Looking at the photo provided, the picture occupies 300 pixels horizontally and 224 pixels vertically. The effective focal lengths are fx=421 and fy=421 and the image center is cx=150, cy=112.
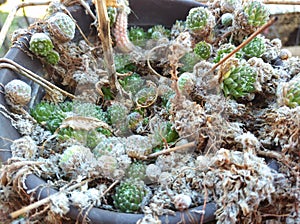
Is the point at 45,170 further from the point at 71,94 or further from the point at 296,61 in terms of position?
the point at 296,61

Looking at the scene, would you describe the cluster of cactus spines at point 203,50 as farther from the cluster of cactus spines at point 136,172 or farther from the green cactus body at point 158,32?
the cluster of cactus spines at point 136,172

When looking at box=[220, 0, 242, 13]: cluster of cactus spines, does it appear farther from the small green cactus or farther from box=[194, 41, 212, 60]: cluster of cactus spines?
the small green cactus

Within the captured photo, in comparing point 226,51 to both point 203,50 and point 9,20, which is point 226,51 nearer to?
point 203,50

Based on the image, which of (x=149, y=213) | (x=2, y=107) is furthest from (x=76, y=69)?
(x=149, y=213)

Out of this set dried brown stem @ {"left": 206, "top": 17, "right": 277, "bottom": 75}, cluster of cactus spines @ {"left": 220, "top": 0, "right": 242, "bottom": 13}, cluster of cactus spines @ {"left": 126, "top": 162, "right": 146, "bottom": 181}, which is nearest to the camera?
dried brown stem @ {"left": 206, "top": 17, "right": 277, "bottom": 75}

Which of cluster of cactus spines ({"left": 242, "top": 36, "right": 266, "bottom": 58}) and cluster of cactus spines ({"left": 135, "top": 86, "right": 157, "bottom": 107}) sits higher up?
cluster of cactus spines ({"left": 242, "top": 36, "right": 266, "bottom": 58})

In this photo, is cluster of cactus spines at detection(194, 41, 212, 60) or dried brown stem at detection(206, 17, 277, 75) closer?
dried brown stem at detection(206, 17, 277, 75)

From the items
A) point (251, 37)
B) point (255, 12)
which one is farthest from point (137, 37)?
point (251, 37)

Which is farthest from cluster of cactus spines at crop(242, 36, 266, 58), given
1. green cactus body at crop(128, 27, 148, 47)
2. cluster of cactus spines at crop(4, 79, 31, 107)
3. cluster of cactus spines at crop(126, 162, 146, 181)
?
cluster of cactus spines at crop(4, 79, 31, 107)
